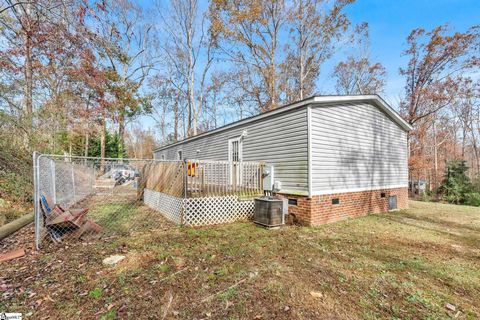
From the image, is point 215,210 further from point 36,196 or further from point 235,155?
point 36,196

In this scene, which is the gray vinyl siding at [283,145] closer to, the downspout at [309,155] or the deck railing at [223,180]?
the downspout at [309,155]

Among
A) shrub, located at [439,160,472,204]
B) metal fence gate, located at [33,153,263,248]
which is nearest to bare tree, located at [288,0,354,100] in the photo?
shrub, located at [439,160,472,204]

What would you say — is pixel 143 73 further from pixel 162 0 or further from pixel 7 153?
pixel 7 153

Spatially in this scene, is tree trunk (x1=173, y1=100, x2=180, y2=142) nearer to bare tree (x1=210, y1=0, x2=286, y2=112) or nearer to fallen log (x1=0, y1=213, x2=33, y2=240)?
bare tree (x1=210, y1=0, x2=286, y2=112)

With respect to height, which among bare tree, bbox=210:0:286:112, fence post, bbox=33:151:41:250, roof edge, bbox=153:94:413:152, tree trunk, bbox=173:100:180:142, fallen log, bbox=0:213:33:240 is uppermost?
bare tree, bbox=210:0:286:112

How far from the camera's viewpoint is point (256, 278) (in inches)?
123

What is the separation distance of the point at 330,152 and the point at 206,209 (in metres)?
3.91

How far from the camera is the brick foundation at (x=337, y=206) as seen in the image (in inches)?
240

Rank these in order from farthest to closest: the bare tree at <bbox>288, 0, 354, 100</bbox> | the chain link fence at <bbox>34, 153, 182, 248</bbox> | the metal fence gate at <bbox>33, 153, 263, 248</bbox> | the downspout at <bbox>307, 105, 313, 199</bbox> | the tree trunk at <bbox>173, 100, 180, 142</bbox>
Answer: the tree trunk at <bbox>173, 100, 180, 142</bbox>
the bare tree at <bbox>288, 0, 354, 100</bbox>
the downspout at <bbox>307, 105, 313, 199</bbox>
the metal fence gate at <bbox>33, 153, 263, 248</bbox>
the chain link fence at <bbox>34, 153, 182, 248</bbox>

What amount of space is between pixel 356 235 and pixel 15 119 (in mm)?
11682

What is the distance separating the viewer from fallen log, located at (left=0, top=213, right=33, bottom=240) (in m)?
4.71

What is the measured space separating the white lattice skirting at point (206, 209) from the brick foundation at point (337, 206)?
→ 1.34 m

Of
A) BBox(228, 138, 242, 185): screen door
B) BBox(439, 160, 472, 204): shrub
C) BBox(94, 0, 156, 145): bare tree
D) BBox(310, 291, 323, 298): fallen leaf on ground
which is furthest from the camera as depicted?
BBox(94, 0, 156, 145): bare tree

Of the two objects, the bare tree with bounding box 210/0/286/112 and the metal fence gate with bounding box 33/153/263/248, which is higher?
the bare tree with bounding box 210/0/286/112
